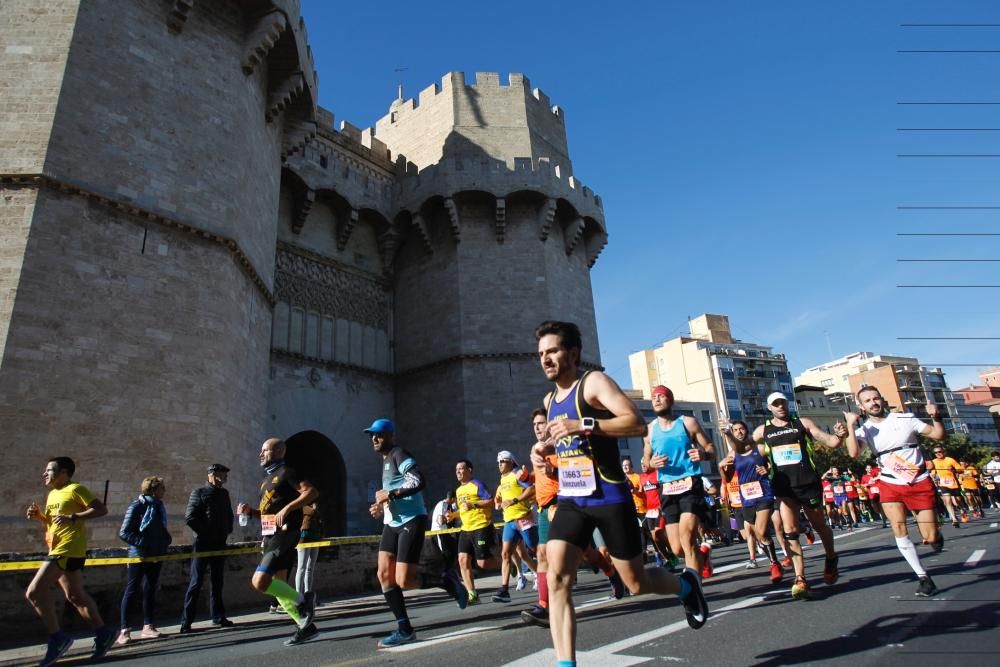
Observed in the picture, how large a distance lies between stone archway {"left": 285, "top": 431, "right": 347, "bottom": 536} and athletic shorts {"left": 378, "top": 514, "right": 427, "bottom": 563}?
14.2m

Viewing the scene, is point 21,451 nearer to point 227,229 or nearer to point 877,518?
point 227,229

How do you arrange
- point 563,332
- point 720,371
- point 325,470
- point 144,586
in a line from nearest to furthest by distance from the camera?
point 563,332
point 144,586
point 325,470
point 720,371

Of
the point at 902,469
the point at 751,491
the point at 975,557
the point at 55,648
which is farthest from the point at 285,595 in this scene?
the point at 975,557

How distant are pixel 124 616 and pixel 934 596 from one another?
7.60 meters

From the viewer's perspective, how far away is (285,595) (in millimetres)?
5422

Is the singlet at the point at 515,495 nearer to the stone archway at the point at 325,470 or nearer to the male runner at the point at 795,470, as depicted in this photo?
the male runner at the point at 795,470

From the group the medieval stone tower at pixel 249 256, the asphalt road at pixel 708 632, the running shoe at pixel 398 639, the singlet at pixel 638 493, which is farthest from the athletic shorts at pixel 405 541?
the medieval stone tower at pixel 249 256

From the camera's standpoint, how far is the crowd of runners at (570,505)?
3277 millimetres

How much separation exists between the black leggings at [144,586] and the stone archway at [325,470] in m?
11.8

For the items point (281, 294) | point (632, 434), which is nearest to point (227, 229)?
point (281, 294)

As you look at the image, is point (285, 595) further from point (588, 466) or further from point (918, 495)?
point (918, 495)

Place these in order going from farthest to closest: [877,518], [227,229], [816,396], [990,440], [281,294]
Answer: [990,440]
[816,396]
[877,518]
[281,294]
[227,229]

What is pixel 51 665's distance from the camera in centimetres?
522

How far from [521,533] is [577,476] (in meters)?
4.61
